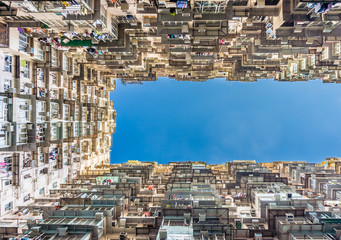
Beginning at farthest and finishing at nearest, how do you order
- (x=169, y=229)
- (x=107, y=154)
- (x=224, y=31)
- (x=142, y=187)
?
(x=107, y=154) < (x=142, y=187) < (x=224, y=31) < (x=169, y=229)

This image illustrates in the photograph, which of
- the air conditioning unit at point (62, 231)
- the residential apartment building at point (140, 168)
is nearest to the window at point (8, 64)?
the residential apartment building at point (140, 168)

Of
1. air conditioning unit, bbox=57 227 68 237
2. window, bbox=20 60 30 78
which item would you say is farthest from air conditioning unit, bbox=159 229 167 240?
window, bbox=20 60 30 78

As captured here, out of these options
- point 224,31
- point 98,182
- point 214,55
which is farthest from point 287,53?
point 98,182

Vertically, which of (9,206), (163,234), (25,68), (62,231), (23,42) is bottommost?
(9,206)

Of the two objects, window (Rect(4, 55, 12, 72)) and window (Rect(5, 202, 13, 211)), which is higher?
window (Rect(4, 55, 12, 72))

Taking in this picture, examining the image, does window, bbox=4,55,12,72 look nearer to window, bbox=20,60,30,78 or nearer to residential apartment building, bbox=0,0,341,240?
residential apartment building, bbox=0,0,341,240

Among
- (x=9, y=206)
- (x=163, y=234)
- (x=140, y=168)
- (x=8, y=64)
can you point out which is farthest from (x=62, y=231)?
(x=140, y=168)

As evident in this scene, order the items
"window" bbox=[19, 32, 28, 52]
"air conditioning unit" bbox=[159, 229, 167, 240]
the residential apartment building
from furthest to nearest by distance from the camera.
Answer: "window" bbox=[19, 32, 28, 52] < the residential apartment building < "air conditioning unit" bbox=[159, 229, 167, 240]

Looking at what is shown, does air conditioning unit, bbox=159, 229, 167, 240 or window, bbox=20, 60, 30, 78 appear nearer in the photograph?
air conditioning unit, bbox=159, 229, 167, 240

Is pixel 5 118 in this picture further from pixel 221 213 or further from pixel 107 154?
pixel 107 154

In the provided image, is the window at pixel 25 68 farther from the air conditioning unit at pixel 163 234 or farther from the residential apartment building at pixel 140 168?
the air conditioning unit at pixel 163 234

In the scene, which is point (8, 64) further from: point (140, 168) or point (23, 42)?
point (140, 168)
